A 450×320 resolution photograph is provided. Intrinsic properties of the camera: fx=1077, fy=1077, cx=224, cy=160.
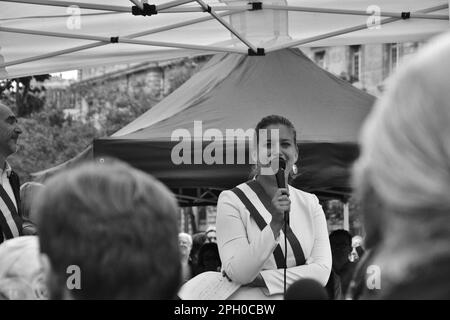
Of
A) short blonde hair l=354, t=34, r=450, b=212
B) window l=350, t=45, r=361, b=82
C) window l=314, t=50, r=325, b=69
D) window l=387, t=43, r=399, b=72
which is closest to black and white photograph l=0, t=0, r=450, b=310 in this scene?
short blonde hair l=354, t=34, r=450, b=212

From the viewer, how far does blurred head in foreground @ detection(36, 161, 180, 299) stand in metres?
1.95

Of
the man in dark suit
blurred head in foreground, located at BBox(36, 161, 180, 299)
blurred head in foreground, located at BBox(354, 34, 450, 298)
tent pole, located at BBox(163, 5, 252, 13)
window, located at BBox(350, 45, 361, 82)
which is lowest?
window, located at BBox(350, 45, 361, 82)

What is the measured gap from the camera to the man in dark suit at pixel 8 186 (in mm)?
5309

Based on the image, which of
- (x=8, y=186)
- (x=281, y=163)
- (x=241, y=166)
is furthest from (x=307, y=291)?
(x=241, y=166)

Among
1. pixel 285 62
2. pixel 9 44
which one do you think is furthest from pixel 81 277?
pixel 285 62

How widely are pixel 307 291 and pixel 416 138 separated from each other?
1.15 metres

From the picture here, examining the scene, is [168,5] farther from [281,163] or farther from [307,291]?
[307,291]

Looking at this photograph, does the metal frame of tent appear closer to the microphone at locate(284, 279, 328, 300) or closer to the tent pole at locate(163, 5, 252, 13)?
the tent pole at locate(163, 5, 252, 13)

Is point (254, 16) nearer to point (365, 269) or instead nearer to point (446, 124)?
point (365, 269)

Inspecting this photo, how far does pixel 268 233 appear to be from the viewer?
437 centimetres

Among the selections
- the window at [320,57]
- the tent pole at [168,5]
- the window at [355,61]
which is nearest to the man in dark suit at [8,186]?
the tent pole at [168,5]

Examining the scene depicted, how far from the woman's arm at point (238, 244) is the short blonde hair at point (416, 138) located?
9.16ft

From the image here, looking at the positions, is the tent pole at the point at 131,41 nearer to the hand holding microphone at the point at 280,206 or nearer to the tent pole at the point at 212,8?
the tent pole at the point at 212,8

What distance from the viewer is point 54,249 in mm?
1980
